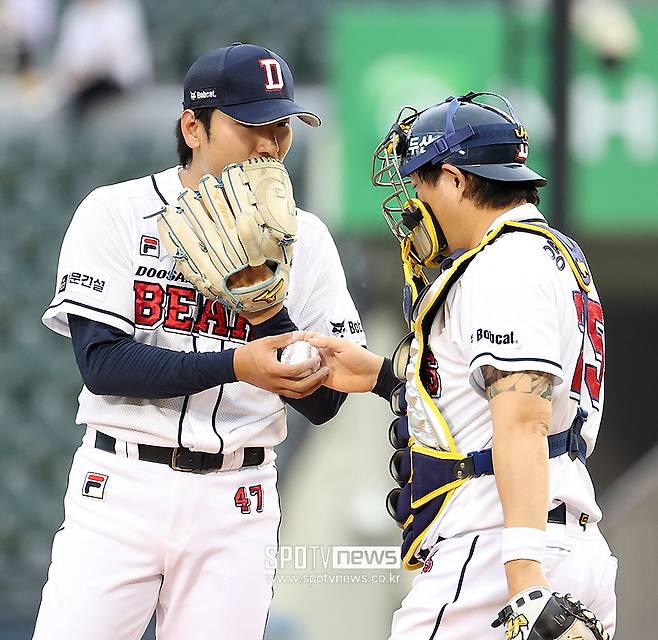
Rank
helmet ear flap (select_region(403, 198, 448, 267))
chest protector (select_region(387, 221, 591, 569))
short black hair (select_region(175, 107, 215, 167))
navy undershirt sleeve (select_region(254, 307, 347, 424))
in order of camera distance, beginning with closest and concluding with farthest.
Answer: chest protector (select_region(387, 221, 591, 569)), helmet ear flap (select_region(403, 198, 448, 267)), short black hair (select_region(175, 107, 215, 167)), navy undershirt sleeve (select_region(254, 307, 347, 424))

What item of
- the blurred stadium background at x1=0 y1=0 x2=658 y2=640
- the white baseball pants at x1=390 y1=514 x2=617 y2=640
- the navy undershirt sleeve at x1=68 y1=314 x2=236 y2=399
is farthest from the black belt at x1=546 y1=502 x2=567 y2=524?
the blurred stadium background at x1=0 y1=0 x2=658 y2=640

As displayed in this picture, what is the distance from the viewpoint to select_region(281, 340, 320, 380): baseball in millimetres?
2115

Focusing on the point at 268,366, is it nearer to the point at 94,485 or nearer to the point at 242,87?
the point at 94,485

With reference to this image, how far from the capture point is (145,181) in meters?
2.33

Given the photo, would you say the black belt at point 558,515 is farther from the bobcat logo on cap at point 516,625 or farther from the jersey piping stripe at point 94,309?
the jersey piping stripe at point 94,309

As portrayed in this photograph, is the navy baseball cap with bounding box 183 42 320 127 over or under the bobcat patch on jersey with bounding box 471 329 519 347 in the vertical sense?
over

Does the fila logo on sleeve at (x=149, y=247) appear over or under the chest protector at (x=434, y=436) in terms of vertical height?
over

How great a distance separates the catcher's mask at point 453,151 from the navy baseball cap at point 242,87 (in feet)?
0.84

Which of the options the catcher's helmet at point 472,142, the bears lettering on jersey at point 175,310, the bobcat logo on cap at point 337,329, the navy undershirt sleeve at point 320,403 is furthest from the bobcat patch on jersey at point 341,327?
A: the catcher's helmet at point 472,142


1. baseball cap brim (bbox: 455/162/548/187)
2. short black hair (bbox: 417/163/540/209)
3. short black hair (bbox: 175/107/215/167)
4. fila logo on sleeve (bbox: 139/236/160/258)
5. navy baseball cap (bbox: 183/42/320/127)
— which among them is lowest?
fila logo on sleeve (bbox: 139/236/160/258)

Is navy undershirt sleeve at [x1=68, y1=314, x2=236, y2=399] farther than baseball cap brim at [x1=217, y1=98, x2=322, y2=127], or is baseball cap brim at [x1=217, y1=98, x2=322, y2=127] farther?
baseball cap brim at [x1=217, y1=98, x2=322, y2=127]

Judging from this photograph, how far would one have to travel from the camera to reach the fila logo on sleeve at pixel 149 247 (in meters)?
2.22

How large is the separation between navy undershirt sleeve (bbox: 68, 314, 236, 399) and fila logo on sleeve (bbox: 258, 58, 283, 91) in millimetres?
496

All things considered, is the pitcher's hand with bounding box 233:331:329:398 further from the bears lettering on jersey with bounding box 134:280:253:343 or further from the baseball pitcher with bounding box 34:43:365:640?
the bears lettering on jersey with bounding box 134:280:253:343
